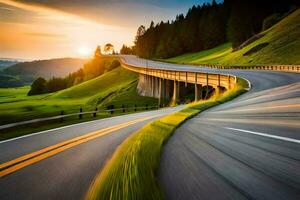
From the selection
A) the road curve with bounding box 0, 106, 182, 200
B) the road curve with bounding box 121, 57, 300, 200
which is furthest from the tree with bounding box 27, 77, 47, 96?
the road curve with bounding box 121, 57, 300, 200

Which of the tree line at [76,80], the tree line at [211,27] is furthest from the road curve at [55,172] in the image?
the tree line at [76,80]

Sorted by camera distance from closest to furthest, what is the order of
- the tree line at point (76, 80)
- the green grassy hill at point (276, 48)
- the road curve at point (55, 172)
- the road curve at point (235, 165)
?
the road curve at point (235, 165), the road curve at point (55, 172), the green grassy hill at point (276, 48), the tree line at point (76, 80)

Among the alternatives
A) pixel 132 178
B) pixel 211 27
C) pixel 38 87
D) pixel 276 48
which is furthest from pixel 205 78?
pixel 38 87

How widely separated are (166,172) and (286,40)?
7223 centimetres

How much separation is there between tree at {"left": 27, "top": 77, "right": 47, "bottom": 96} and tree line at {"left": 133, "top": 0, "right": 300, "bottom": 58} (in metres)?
55.4

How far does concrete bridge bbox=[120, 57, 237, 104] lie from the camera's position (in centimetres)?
2971

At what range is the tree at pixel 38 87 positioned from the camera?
15212 cm

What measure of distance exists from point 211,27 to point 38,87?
96144mm

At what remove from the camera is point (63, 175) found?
15.9 ft

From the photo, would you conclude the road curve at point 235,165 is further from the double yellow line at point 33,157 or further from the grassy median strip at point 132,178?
the double yellow line at point 33,157

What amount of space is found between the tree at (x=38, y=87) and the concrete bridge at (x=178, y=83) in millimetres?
93001

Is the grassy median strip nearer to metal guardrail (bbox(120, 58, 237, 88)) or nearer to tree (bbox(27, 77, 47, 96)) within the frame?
metal guardrail (bbox(120, 58, 237, 88))

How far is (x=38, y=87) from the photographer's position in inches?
6058

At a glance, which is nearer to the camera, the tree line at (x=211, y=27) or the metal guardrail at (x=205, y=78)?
the metal guardrail at (x=205, y=78)
